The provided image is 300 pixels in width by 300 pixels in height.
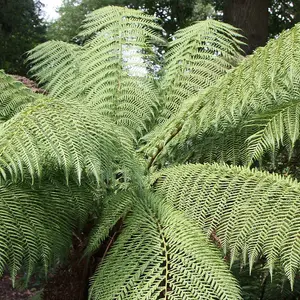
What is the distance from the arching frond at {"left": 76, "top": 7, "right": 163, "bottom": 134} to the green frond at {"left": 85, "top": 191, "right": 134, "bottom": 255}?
20.8 inches

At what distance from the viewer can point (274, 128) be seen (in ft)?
4.33

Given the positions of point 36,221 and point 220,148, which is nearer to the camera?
point 36,221

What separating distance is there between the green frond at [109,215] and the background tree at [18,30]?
24.7 feet

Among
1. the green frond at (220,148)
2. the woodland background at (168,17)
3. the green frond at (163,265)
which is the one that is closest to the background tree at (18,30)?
the woodland background at (168,17)

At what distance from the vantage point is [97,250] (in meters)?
1.34

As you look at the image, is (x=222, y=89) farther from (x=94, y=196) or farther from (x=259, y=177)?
(x=94, y=196)

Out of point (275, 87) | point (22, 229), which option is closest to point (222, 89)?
point (275, 87)

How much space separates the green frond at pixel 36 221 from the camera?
1.08m

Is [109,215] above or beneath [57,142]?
beneath

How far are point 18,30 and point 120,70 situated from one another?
9225 millimetres

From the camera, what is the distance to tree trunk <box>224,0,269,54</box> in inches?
189

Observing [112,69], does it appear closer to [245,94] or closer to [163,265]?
[245,94]

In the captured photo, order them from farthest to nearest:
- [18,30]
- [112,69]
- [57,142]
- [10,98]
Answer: [18,30] < [112,69] < [10,98] < [57,142]

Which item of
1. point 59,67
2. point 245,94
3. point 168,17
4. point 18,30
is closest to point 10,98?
point 59,67
